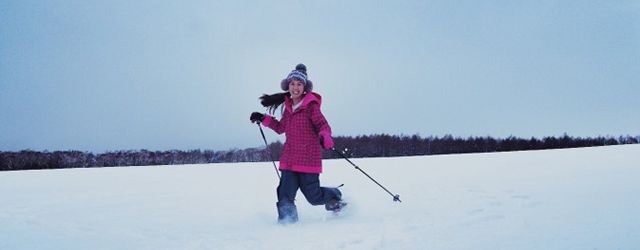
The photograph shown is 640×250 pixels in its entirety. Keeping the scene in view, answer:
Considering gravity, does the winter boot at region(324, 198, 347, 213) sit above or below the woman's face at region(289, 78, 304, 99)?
below

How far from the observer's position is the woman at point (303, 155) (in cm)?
388

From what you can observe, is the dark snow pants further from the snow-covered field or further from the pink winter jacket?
the snow-covered field

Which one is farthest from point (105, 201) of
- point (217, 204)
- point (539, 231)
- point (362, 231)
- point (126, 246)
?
point (539, 231)

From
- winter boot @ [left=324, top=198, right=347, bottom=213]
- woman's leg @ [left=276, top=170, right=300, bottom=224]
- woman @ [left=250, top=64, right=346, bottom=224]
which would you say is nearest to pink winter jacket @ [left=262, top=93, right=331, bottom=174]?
woman @ [left=250, top=64, right=346, bottom=224]

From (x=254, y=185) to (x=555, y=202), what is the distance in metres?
4.93

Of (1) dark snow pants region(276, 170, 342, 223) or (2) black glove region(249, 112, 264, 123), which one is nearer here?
(1) dark snow pants region(276, 170, 342, 223)

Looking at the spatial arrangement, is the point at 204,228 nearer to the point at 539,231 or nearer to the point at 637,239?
the point at 539,231

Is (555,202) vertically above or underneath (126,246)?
above

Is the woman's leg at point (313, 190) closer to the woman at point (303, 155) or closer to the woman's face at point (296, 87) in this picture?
the woman at point (303, 155)

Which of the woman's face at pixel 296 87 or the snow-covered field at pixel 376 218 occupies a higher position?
the woman's face at pixel 296 87

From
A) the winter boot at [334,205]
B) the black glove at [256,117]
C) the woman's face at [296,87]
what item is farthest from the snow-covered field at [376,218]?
the woman's face at [296,87]

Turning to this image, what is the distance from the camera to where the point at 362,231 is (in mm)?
3078

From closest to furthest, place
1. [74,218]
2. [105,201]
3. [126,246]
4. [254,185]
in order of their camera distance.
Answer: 1. [126,246]
2. [74,218]
3. [105,201]
4. [254,185]

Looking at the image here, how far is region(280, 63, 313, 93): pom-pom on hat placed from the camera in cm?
412
